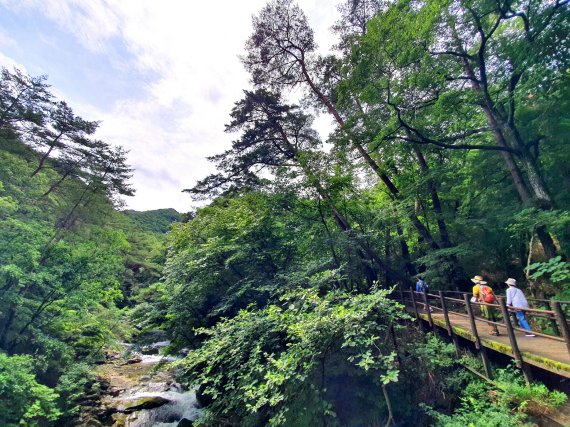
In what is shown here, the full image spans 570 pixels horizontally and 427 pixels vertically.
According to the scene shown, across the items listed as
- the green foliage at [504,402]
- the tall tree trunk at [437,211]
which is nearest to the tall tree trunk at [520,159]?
the tall tree trunk at [437,211]

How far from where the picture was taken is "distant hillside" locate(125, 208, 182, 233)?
A: 55.9 meters

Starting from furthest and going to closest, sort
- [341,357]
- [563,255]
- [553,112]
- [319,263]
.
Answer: [319,263], [563,255], [553,112], [341,357]

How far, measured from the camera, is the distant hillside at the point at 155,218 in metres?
55.9

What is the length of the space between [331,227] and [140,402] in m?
10.7

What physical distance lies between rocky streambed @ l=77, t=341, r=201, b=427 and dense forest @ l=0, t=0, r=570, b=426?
31.0 inches

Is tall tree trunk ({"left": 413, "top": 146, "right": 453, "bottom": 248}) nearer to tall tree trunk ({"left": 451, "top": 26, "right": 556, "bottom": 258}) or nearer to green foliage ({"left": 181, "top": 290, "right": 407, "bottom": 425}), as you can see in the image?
tall tree trunk ({"left": 451, "top": 26, "right": 556, "bottom": 258})

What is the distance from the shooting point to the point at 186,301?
1059cm

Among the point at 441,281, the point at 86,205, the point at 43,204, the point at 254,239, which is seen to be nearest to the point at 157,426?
the point at 254,239

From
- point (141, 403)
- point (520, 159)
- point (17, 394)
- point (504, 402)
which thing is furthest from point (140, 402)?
point (520, 159)

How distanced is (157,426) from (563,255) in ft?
46.0

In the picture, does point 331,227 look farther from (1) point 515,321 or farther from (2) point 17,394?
(2) point 17,394

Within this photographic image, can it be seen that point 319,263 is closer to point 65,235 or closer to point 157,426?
point 157,426

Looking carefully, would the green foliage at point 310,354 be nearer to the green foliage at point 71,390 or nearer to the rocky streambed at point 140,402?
the rocky streambed at point 140,402

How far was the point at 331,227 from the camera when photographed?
43.3 ft
